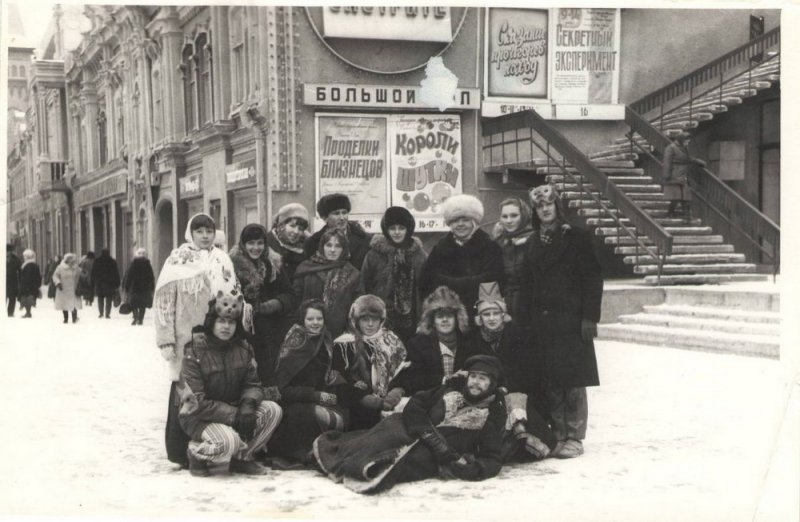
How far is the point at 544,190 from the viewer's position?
5320 millimetres

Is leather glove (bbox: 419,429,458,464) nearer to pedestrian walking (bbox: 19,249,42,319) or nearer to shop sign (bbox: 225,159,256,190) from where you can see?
pedestrian walking (bbox: 19,249,42,319)

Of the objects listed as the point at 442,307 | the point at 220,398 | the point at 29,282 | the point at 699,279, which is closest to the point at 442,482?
the point at 442,307

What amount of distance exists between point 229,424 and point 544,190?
2360 mm

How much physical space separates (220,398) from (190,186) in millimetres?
7697

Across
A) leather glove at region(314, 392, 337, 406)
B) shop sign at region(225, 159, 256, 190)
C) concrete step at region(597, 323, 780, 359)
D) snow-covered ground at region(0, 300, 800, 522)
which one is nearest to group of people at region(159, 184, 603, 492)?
leather glove at region(314, 392, 337, 406)

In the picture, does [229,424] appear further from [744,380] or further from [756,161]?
[756,161]

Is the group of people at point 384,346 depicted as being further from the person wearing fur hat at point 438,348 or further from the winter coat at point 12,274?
the winter coat at point 12,274

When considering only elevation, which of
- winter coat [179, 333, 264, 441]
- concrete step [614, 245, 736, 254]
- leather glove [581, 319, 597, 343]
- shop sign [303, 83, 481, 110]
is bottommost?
winter coat [179, 333, 264, 441]

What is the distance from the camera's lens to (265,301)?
5.45 metres

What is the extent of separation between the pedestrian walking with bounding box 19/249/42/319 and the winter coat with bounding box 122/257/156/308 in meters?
1.66

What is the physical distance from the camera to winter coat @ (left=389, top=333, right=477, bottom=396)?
16.7ft

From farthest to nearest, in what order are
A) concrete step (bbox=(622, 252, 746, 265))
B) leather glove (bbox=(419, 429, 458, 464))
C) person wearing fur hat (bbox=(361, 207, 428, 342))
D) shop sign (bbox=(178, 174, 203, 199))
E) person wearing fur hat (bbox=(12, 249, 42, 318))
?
shop sign (bbox=(178, 174, 203, 199)) < concrete step (bbox=(622, 252, 746, 265)) < person wearing fur hat (bbox=(12, 249, 42, 318)) < person wearing fur hat (bbox=(361, 207, 428, 342)) < leather glove (bbox=(419, 429, 458, 464))

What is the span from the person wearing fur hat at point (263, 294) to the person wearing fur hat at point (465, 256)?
971 mm

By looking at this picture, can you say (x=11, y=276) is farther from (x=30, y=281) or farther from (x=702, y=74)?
(x=702, y=74)
